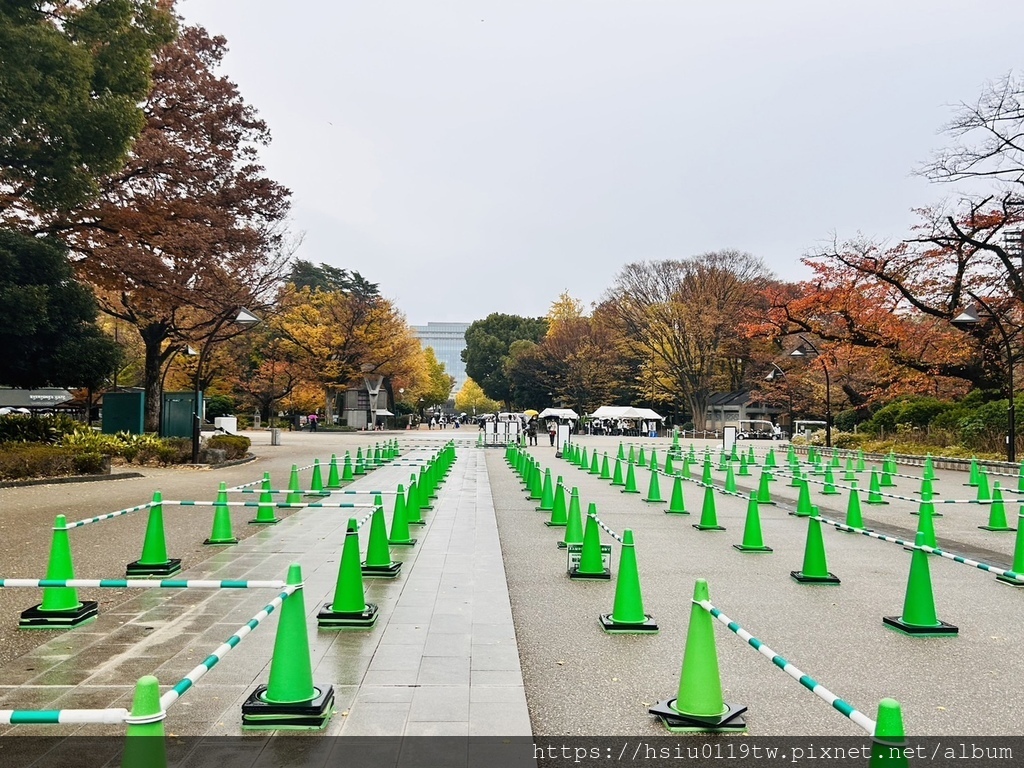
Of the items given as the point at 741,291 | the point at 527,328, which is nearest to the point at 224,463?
the point at 741,291

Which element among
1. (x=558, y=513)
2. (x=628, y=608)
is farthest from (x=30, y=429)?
(x=628, y=608)

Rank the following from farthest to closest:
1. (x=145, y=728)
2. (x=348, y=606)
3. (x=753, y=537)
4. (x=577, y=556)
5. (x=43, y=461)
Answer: (x=43, y=461), (x=753, y=537), (x=577, y=556), (x=348, y=606), (x=145, y=728)

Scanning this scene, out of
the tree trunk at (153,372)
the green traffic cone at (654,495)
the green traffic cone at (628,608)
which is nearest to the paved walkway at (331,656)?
the green traffic cone at (628,608)

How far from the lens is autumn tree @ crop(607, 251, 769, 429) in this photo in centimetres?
5672

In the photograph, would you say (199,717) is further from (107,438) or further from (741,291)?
(741,291)

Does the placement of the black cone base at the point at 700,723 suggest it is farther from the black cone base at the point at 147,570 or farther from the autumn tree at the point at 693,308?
the autumn tree at the point at 693,308

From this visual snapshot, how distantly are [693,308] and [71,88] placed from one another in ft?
159

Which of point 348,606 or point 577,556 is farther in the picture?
point 577,556

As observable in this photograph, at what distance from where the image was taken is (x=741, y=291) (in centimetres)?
5728

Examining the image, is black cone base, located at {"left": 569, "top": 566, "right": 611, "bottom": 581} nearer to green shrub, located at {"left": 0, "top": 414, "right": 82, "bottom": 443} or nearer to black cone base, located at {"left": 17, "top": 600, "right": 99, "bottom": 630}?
black cone base, located at {"left": 17, "top": 600, "right": 99, "bottom": 630}

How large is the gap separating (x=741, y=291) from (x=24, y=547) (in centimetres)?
5391

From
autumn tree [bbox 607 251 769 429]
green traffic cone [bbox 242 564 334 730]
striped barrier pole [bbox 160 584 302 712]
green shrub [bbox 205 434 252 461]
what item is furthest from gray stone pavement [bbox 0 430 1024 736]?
autumn tree [bbox 607 251 769 429]

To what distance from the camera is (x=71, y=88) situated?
43.1 ft

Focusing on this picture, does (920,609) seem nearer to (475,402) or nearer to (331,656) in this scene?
(331,656)
